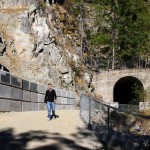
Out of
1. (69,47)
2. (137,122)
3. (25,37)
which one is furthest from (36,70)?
(137,122)

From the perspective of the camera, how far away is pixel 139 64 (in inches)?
2147

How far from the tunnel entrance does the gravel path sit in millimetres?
29534

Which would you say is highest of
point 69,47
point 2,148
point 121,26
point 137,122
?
point 121,26

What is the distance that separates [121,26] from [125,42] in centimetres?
232

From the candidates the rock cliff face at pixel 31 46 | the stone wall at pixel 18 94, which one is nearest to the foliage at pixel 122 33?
the rock cliff face at pixel 31 46

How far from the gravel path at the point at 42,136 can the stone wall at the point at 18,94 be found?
2476mm

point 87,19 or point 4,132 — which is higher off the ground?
point 87,19

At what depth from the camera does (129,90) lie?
186ft

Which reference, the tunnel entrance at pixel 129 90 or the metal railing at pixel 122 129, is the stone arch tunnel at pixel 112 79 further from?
the metal railing at pixel 122 129

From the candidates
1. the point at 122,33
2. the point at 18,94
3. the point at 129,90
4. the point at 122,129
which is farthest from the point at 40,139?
the point at 129,90

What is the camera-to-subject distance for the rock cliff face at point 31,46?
1427 inches

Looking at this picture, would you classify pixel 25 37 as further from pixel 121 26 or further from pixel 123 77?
pixel 121 26

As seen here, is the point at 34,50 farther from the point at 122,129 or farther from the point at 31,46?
the point at 122,129

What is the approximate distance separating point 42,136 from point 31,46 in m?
25.8
